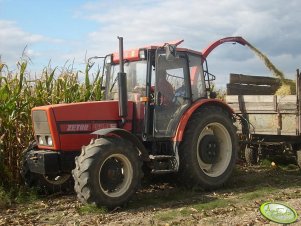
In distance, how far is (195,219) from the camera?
5430 mm

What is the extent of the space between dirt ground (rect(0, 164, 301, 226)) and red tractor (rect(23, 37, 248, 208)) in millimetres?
253

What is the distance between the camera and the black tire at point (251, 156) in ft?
31.4

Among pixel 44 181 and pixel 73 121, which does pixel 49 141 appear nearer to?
pixel 73 121

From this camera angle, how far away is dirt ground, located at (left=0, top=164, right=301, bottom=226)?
543 centimetres

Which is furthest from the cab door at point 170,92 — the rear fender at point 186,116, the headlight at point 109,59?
the headlight at point 109,59

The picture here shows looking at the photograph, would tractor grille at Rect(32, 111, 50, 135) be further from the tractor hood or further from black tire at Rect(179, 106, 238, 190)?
black tire at Rect(179, 106, 238, 190)

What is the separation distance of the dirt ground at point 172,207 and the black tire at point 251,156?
1.76m

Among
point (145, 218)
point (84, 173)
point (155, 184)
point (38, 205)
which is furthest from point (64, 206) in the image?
point (155, 184)

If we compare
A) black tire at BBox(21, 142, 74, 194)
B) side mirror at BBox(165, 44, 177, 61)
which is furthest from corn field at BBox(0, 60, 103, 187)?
side mirror at BBox(165, 44, 177, 61)

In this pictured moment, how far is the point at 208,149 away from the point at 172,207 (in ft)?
4.93

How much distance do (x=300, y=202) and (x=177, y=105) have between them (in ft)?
7.45

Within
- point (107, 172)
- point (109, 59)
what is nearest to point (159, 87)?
point (109, 59)

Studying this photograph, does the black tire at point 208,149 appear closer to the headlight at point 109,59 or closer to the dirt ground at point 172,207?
the dirt ground at point 172,207

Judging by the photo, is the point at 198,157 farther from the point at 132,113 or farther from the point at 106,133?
the point at 106,133
